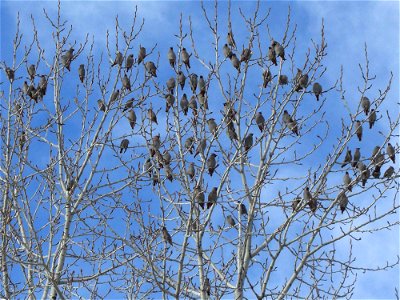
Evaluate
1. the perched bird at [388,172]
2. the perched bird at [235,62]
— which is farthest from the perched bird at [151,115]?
the perched bird at [388,172]

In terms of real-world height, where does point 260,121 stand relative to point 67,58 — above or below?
below

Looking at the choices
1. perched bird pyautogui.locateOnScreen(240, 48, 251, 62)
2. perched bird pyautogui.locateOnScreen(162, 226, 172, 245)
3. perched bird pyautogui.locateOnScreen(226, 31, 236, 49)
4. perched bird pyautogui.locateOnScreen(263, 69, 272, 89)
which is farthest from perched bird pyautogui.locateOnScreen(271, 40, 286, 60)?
perched bird pyautogui.locateOnScreen(162, 226, 172, 245)

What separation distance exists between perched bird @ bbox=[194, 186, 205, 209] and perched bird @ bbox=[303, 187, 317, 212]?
4.45 feet

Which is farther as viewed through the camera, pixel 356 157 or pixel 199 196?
pixel 356 157

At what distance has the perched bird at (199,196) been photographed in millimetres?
10078

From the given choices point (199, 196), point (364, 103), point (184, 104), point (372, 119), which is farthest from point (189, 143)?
point (372, 119)

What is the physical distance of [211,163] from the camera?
416 inches

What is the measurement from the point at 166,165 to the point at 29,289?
253 centimetres

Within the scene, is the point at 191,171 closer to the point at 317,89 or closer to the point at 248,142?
the point at 248,142

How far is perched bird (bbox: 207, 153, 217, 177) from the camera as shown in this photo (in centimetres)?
1051

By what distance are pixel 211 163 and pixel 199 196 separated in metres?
0.57

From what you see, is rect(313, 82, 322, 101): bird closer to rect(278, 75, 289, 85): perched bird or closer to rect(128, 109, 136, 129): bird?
rect(278, 75, 289, 85): perched bird

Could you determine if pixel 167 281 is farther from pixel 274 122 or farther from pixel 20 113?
pixel 20 113

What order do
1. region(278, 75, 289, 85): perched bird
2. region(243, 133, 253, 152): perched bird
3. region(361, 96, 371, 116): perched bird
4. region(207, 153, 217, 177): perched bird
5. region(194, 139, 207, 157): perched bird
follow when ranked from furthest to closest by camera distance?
region(278, 75, 289, 85): perched bird, region(361, 96, 371, 116): perched bird, region(243, 133, 253, 152): perched bird, region(194, 139, 207, 157): perched bird, region(207, 153, 217, 177): perched bird
